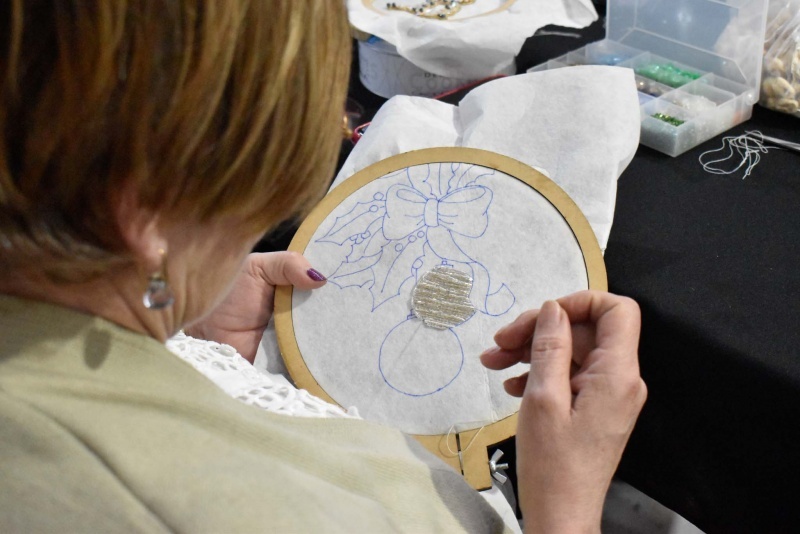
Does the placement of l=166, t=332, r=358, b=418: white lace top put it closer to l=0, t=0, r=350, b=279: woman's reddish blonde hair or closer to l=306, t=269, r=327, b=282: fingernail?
l=306, t=269, r=327, b=282: fingernail

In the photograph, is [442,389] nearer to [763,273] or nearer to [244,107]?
[763,273]

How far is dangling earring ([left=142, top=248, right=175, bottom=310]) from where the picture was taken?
1.33 feet

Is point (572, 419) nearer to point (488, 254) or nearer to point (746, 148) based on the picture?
point (488, 254)

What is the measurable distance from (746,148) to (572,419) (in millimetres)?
604

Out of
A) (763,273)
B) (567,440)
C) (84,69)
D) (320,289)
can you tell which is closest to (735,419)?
(763,273)

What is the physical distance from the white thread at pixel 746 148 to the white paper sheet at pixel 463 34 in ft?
1.27

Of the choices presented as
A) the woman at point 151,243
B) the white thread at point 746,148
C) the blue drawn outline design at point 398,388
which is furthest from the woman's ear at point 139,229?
the white thread at point 746,148

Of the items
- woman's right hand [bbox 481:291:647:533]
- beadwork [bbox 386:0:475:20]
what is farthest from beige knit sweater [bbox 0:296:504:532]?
beadwork [bbox 386:0:475:20]

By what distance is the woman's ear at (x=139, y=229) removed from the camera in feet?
1.18

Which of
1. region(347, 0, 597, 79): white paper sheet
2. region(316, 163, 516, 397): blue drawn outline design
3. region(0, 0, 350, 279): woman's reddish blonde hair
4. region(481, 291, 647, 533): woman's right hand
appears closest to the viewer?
region(0, 0, 350, 279): woman's reddish blonde hair

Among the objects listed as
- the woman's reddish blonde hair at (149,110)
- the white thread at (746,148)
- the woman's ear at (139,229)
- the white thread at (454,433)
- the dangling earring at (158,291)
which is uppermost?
the woman's reddish blonde hair at (149,110)

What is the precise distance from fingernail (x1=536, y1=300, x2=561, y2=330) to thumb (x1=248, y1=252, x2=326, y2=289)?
0.32m

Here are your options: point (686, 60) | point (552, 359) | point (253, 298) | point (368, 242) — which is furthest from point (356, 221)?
point (686, 60)

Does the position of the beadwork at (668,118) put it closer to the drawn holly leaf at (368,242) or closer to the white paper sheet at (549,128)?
the white paper sheet at (549,128)
